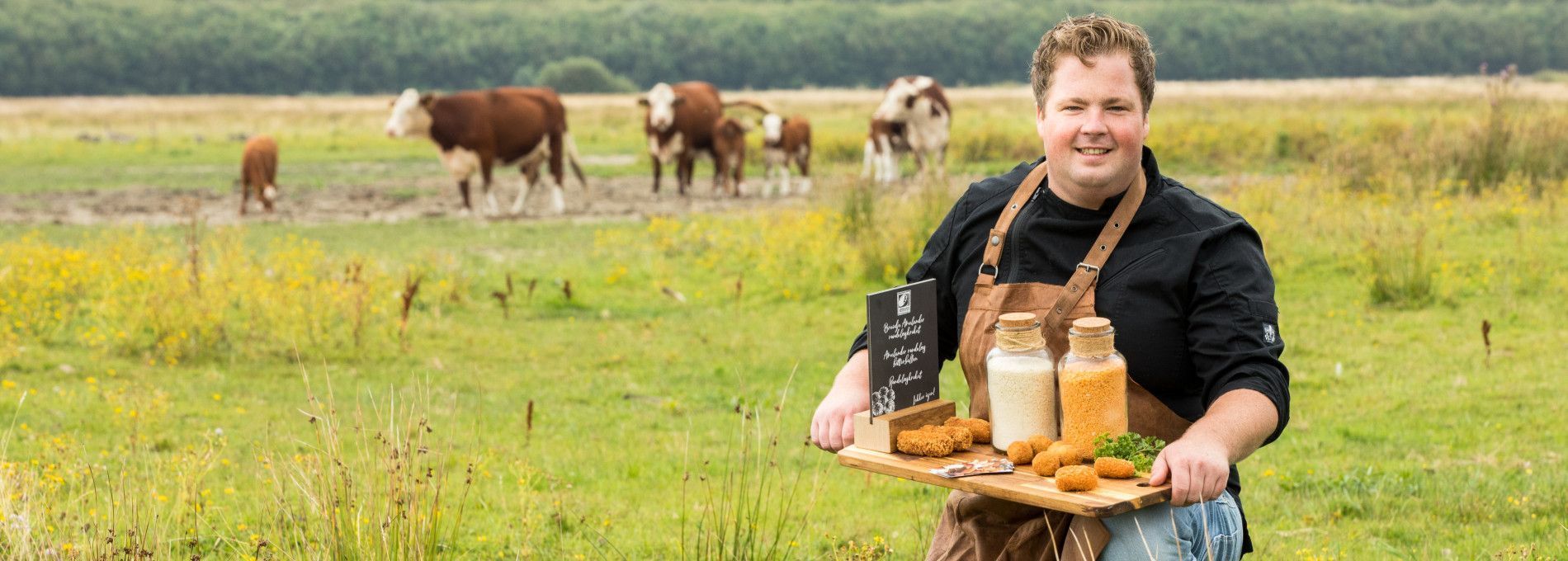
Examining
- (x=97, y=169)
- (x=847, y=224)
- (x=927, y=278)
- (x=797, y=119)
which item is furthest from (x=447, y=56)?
(x=927, y=278)

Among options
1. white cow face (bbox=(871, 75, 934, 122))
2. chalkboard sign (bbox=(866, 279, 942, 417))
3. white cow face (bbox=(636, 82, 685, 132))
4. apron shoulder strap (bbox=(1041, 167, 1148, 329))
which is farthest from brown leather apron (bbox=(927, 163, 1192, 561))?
white cow face (bbox=(871, 75, 934, 122))

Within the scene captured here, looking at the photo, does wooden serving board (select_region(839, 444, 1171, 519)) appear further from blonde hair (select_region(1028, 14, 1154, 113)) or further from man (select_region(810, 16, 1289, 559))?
blonde hair (select_region(1028, 14, 1154, 113))

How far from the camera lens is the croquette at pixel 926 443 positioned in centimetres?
291

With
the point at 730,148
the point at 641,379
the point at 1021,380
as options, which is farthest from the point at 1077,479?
the point at 730,148

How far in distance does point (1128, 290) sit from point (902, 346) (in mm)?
478

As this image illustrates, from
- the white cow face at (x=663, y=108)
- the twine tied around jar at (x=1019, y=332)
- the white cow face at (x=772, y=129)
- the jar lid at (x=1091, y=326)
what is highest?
the jar lid at (x=1091, y=326)

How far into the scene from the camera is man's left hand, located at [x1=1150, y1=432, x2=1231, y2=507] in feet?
8.57

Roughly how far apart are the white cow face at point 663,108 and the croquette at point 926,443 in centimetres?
2114

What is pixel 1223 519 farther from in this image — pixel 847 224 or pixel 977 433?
pixel 847 224

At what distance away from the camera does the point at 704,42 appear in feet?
415

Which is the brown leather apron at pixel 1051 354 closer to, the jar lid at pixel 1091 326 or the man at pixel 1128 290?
the man at pixel 1128 290

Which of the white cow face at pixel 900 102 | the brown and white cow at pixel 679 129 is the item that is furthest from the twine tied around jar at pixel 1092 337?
the white cow face at pixel 900 102

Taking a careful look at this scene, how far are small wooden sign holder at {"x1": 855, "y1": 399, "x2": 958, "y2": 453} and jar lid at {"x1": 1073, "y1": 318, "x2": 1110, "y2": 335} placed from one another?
41 cm

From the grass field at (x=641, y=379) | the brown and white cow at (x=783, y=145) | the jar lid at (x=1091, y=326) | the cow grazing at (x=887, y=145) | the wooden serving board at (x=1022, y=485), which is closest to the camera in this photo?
the wooden serving board at (x=1022, y=485)
